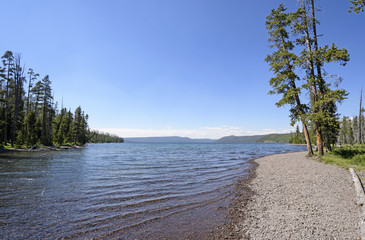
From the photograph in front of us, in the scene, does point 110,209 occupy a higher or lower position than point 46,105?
lower

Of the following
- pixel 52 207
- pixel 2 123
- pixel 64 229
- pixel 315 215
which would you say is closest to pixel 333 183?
pixel 315 215

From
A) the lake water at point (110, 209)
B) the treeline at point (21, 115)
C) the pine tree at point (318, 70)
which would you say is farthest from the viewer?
the treeline at point (21, 115)

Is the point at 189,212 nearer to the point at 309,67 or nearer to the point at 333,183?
the point at 333,183

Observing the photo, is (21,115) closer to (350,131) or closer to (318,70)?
Answer: (318,70)

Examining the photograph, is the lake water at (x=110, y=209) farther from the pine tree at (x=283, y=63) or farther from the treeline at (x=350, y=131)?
the treeline at (x=350, y=131)

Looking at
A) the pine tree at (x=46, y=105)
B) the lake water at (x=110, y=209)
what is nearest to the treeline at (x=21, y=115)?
the pine tree at (x=46, y=105)

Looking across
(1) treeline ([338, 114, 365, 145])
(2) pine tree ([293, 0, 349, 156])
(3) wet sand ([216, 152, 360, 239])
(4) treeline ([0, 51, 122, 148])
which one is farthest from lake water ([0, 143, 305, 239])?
(1) treeline ([338, 114, 365, 145])

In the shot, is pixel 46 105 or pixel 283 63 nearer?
pixel 283 63

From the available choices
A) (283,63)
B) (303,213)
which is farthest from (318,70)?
(303,213)

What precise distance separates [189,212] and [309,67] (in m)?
20.9

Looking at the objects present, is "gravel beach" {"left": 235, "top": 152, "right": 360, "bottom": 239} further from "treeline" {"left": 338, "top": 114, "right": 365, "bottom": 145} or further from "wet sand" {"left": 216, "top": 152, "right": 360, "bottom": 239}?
"treeline" {"left": 338, "top": 114, "right": 365, "bottom": 145}

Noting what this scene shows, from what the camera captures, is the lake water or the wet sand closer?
the wet sand

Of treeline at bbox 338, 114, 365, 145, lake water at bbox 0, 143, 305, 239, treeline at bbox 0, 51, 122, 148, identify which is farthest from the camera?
treeline at bbox 338, 114, 365, 145

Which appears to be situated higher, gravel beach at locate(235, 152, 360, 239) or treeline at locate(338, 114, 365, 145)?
treeline at locate(338, 114, 365, 145)
